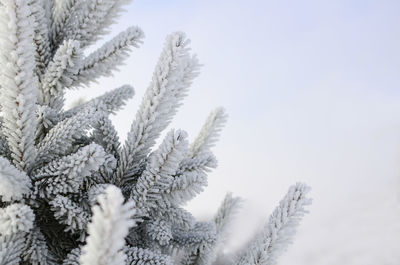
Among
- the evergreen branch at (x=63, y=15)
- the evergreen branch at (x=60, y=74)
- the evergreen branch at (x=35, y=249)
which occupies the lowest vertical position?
the evergreen branch at (x=35, y=249)

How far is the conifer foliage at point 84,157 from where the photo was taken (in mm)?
773

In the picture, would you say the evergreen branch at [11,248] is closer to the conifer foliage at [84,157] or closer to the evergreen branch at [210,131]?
the conifer foliage at [84,157]

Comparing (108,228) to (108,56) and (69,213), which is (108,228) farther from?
(108,56)

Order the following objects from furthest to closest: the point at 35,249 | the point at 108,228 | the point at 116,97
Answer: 1. the point at 116,97
2. the point at 35,249
3. the point at 108,228

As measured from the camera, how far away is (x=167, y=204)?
965 mm

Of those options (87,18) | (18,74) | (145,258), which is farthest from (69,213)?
(87,18)

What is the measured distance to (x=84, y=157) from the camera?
788 mm

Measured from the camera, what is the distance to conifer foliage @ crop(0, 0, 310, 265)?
773mm

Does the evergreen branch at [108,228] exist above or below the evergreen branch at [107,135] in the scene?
below

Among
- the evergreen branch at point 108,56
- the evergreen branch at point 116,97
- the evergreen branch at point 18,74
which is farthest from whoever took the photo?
the evergreen branch at point 116,97

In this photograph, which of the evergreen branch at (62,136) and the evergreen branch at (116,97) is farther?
the evergreen branch at (116,97)

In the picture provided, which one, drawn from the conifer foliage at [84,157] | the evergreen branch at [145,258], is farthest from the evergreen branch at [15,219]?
the evergreen branch at [145,258]

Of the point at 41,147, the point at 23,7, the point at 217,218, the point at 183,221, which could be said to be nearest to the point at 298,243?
the point at 217,218

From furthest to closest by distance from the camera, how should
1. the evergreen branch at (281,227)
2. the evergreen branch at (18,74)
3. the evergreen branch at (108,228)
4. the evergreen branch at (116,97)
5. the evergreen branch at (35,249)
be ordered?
the evergreen branch at (116,97), the evergreen branch at (281,227), the evergreen branch at (35,249), the evergreen branch at (18,74), the evergreen branch at (108,228)
